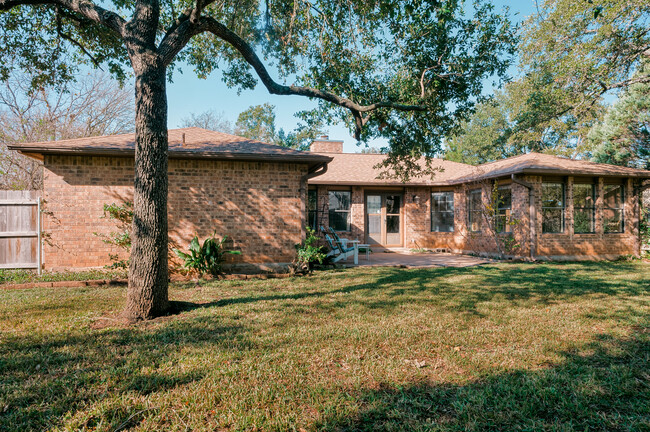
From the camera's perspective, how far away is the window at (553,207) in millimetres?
11859

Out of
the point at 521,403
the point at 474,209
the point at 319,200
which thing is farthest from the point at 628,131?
the point at 521,403

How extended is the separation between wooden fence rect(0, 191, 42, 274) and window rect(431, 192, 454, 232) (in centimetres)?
1360

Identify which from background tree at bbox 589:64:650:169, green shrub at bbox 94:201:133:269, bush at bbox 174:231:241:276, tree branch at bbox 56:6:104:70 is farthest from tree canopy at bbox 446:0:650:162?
tree branch at bbox 56:6:104:70

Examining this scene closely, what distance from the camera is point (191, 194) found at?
8.56 meters

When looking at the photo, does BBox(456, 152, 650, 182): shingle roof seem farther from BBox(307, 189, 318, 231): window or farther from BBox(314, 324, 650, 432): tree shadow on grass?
BBox(314, 324, 650, 432): tree shadow on grass

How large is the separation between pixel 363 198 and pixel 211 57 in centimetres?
815

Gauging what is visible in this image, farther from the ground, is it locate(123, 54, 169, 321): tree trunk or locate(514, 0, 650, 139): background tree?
locate(514, 0, 650, 139): background tree

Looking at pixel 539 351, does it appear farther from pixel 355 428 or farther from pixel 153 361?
pixel 153 361

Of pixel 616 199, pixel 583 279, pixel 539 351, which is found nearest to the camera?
pixel 539 351

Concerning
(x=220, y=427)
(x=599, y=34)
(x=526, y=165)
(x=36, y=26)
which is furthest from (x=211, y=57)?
(x=599, y=34)

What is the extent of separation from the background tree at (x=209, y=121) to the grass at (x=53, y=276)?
2939cm

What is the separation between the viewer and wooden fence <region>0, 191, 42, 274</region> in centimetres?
805

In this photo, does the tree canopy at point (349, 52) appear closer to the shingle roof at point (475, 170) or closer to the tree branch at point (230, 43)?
the tree branch at point (230, 43)

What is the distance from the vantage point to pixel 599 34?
11117 mm
